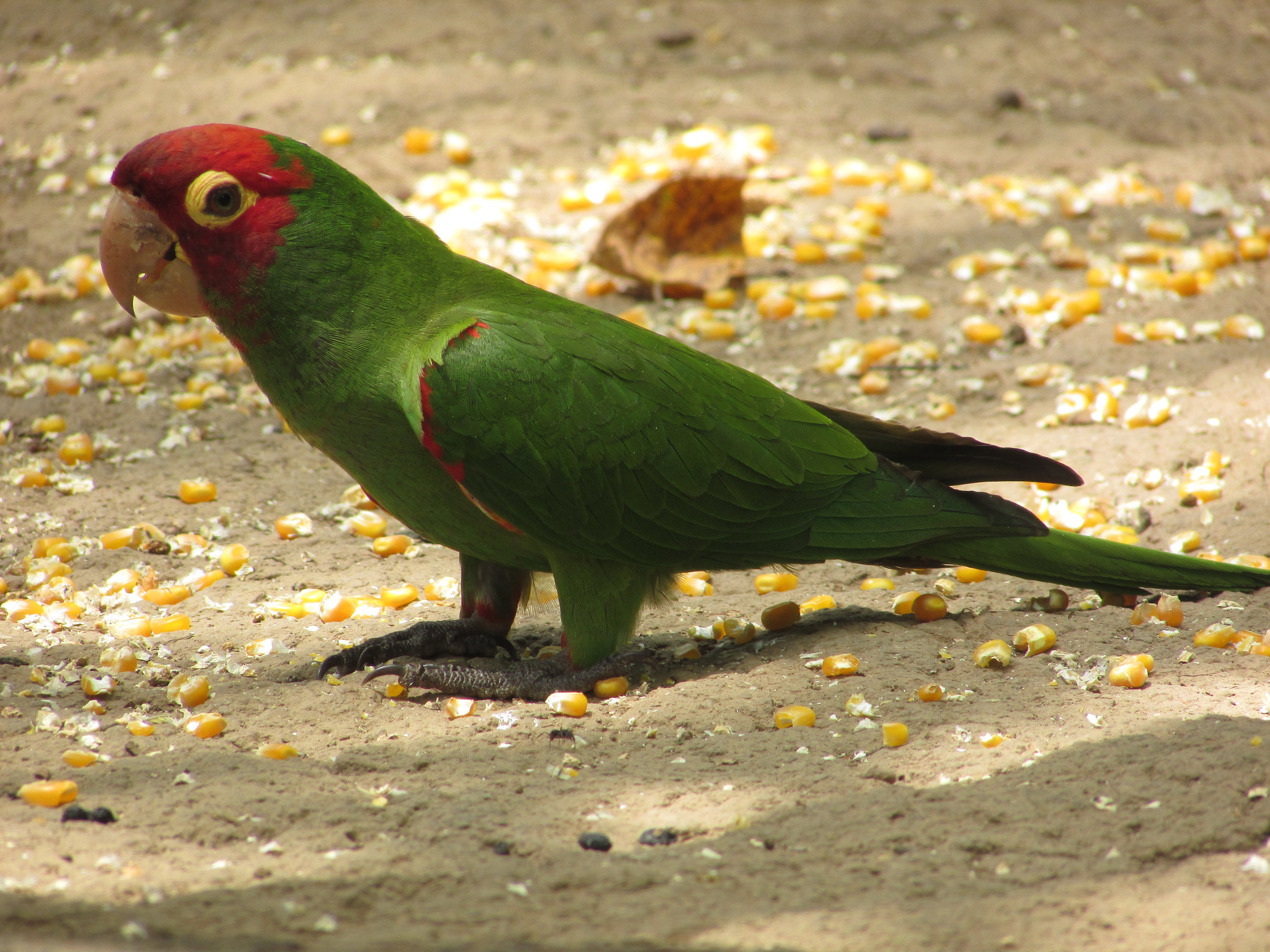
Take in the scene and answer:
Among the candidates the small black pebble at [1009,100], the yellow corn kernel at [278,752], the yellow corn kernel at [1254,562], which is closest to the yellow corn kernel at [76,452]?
the yellow corn kernel at [278,752]

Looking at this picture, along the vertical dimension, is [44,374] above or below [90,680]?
above

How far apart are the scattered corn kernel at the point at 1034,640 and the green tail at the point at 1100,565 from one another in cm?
14

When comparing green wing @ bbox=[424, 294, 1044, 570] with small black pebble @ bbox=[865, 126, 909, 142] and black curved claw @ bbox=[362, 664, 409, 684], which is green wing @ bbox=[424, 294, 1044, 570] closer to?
black curved claw @ bbox=[362, 664, 409, 684]

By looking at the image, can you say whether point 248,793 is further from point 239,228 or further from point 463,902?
point 239,228

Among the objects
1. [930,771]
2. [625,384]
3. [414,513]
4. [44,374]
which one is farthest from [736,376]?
[44,374]

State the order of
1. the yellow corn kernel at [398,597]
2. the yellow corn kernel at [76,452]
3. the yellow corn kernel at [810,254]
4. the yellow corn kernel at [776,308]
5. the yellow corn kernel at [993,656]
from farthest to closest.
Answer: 1. the yellow corn kernel at [810,254]
2. the yellow corn kernel at [776,308]
3. the yellow corn kernel at [76,452]
4. the yellow corn kernel at [398,597]
5. the yellow corn kernel at [993,656]

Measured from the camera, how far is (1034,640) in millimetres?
3102

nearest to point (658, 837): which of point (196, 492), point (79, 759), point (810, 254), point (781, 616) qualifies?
point (781, 616)

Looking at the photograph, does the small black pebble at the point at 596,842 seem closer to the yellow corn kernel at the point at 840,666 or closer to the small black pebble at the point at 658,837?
the small black pebble at the point at 658,837

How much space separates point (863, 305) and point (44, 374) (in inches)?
142

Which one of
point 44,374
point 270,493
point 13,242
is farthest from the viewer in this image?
point 13,242

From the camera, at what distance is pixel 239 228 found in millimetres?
2830

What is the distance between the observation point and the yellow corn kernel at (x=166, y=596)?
3.56 metres

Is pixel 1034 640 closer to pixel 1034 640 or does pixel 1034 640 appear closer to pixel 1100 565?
pixel 1034 640
